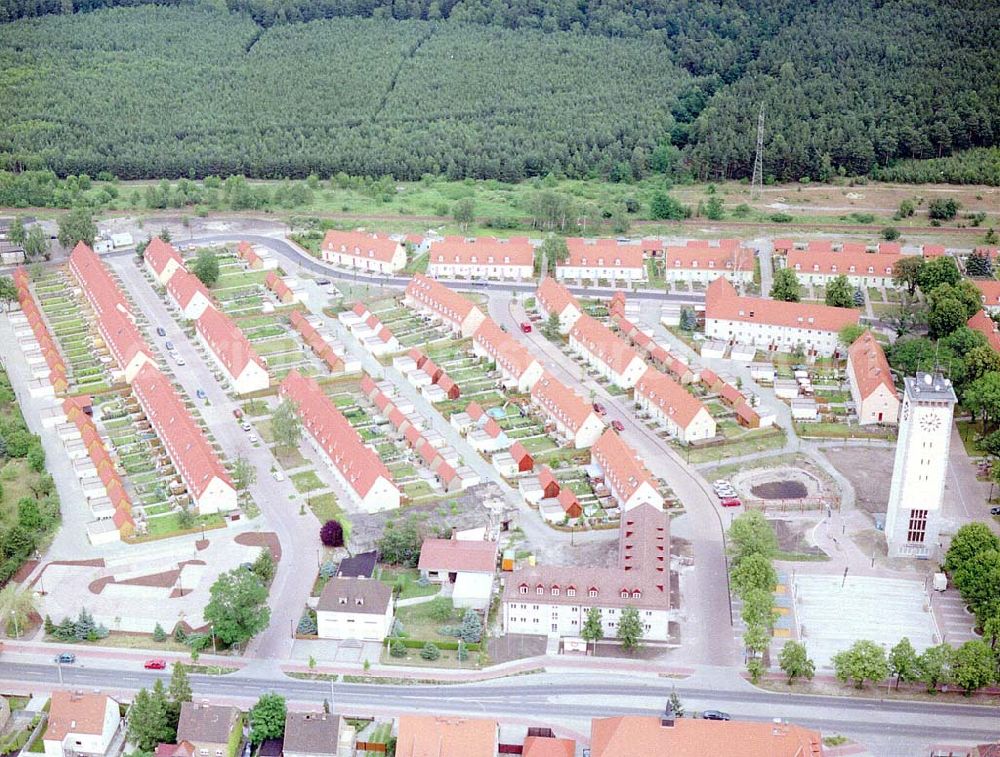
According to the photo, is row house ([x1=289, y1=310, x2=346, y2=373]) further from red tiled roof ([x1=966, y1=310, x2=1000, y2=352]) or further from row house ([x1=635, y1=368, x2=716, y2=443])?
red tiled roof ([x1=966, y1=310, x2=1000, y2=352])

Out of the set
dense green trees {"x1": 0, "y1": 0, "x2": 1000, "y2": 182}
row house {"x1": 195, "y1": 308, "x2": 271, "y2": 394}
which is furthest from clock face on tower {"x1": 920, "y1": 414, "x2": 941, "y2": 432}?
dense green trees {"x1": 0, "y1": 0, "x2": 1000, "y2": 182}

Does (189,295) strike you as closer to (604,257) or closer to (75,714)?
(604,257)

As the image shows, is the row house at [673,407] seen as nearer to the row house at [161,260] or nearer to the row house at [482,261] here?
the row house at [482,261]

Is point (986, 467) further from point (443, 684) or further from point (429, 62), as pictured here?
point (429, 62)

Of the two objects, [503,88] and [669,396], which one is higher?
[503,88]

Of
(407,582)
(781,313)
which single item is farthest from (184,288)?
→ (781,313)

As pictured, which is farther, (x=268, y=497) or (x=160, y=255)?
(x=160, y=255)
